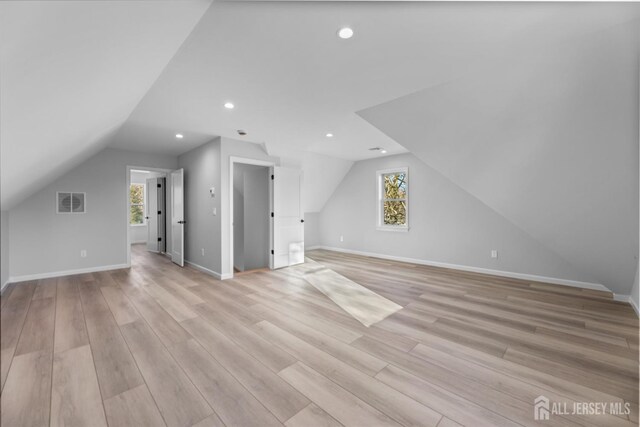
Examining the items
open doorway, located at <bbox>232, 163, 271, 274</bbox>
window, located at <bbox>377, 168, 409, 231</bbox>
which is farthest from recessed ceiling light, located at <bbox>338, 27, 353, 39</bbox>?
window, located at <bbox>377, 168, 409, 231</bbox>

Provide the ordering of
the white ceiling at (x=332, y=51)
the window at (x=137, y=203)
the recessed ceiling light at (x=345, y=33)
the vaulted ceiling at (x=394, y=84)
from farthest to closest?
the window at (x=137, y=203) → the recessed ceiling light at (x=345, y=33) → the white ceiling at (x=332, y=51) → the vaulted ceiling at (x=394, y=84)

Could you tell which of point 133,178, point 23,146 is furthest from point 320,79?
point 133,178

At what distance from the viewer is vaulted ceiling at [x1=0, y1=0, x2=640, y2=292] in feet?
6.01

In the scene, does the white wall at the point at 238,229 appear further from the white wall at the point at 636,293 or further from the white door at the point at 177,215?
the white wall at the point at 636,293

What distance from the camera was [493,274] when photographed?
16.3 feet

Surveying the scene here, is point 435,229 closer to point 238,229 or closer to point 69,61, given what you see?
point 238,229

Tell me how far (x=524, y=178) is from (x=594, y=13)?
1604 millimetres

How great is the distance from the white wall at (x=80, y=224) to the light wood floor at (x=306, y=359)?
1.00 metres

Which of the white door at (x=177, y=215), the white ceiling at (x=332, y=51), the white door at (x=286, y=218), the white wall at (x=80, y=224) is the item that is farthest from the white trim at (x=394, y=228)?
the white wall at (x=80, y=224)

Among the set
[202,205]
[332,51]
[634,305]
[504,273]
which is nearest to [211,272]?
[202,205]

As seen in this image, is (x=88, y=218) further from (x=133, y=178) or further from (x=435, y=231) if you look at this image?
(x=435, y=231)

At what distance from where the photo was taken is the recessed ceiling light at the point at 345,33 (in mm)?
2233

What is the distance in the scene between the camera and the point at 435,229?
223 inches

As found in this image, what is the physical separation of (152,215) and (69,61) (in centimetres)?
642
